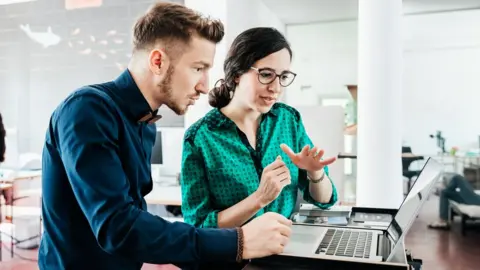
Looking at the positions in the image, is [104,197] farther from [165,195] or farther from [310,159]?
[165,195]

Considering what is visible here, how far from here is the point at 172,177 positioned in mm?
4027

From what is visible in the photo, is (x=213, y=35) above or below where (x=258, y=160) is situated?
above

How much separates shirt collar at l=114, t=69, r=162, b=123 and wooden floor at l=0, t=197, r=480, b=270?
3.15m

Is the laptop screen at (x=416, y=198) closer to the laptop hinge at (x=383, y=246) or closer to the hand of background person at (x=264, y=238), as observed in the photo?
the laptop hinge at (x=383, y=246)

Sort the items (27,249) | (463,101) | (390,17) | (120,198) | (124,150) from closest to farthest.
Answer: (120,198) → (124,150) → (390,17) → (27,249) → (463,101)

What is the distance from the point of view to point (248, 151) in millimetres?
1209

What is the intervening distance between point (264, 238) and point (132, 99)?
363 mm

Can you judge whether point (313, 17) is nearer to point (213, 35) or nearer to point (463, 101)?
point (463, 101)

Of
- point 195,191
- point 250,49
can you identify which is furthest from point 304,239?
point 250,49

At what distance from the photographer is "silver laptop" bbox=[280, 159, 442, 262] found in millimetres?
766

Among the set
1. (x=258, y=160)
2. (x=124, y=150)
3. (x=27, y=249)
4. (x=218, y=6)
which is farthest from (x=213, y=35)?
(x=27, y=249)

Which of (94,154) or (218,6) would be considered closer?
(94,154)

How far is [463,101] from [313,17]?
382cm

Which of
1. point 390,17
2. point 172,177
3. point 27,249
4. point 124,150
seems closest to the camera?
point 124,150
